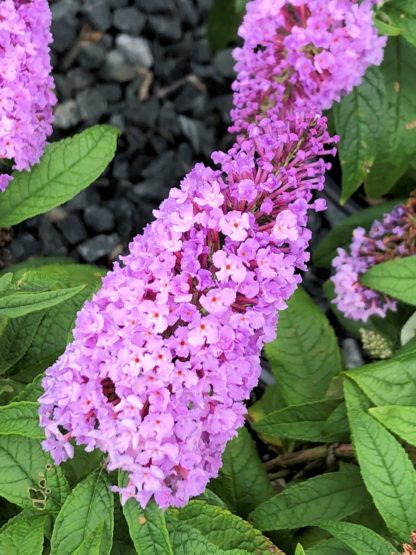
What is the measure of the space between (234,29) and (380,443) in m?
2.23

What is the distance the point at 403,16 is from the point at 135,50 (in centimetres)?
165

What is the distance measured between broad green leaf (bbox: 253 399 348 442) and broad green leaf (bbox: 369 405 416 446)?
1.29 ft

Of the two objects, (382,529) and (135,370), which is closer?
(135,370)

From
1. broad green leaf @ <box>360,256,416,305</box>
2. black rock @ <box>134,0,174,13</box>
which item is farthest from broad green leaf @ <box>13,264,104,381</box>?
black rock @ <box>134,0,174,13</box>

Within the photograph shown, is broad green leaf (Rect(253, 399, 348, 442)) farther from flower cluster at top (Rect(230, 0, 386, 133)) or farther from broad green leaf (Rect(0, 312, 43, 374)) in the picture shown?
flower cluster at top (Rect(230, 0, 386, 133))

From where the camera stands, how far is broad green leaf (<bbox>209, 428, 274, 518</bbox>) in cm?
228

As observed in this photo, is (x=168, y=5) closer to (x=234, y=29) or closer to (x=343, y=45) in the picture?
(x=234, y=29)

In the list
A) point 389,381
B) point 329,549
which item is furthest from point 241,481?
point 389,381

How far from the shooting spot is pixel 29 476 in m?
1.75

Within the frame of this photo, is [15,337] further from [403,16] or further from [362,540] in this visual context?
[403,16]

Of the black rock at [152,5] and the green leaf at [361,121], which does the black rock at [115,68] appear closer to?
the black rock at [152,5]

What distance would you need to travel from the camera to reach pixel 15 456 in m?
1.77

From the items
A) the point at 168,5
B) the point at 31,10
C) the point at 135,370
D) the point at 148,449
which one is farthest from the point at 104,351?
the point at 168,5

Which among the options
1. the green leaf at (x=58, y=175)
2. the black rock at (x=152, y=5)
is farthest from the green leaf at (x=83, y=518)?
the black rock at (x=152, y=5)
